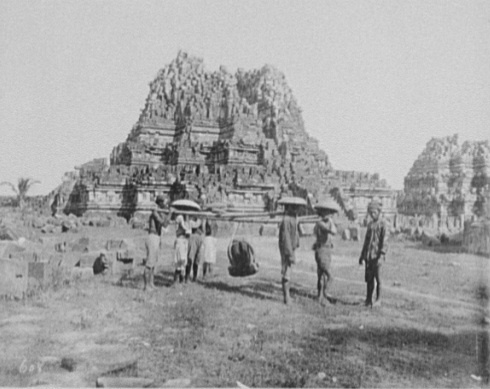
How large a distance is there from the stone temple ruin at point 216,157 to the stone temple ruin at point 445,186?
11.2 feet

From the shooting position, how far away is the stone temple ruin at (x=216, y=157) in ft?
74.5

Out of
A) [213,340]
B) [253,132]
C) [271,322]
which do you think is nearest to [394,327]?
[271,322]

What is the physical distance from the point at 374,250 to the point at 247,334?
2.45 meters

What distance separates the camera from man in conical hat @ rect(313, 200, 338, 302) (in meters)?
7.29

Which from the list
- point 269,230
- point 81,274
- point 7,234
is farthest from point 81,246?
point 269,230

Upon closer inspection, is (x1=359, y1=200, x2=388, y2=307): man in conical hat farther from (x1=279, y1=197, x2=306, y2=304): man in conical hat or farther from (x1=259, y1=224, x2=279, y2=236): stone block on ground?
(x1=259, y1=224, x2=279, y2=236): stone block on ground

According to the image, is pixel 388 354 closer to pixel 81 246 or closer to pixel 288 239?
pixel 288 239

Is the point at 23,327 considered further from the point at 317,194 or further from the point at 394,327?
the point at 317,194

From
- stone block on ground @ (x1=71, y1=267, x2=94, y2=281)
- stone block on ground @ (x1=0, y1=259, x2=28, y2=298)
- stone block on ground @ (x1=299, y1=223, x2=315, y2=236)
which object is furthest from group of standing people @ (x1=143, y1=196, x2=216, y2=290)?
stone block on ground @ (x1=299, y1=223, x2=315, y2=236)

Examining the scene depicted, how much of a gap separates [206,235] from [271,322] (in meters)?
3.72

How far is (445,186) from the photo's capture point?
105 feet

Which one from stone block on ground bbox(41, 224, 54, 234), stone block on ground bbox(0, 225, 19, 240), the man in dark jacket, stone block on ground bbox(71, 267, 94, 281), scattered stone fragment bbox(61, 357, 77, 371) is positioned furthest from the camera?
stone block on ground bbox(41, 224, 54, 234)

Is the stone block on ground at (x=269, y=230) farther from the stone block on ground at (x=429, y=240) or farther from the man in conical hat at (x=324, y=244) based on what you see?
the man in conical hat at (x=324, y=244)

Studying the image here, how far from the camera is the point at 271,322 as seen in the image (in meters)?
6.24
